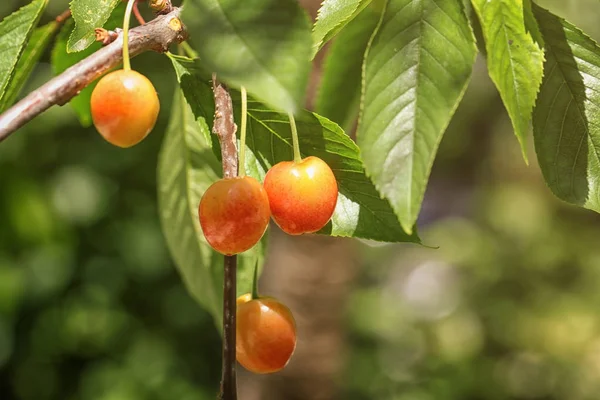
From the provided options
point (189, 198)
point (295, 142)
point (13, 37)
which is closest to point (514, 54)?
point (295, 142)

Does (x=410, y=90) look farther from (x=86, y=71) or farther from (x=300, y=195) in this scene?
(x=86, y=71)

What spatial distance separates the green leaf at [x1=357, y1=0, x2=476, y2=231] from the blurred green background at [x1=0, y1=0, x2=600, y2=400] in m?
0.66

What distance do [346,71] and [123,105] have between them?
1.13 ft

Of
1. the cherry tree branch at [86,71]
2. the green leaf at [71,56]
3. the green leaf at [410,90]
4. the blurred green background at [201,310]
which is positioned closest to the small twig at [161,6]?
the cherry tree branch at [86,71]

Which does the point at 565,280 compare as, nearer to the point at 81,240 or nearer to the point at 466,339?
the point at 466,339

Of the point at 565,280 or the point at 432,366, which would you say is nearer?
the point at 432,366

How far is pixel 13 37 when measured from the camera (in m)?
0.84

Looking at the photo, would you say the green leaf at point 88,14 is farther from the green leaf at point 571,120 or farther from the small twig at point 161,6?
the green leaf at point 571,120

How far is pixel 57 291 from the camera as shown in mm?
3354

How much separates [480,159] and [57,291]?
617 cm

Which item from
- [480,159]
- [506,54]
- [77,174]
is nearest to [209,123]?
[506,54]

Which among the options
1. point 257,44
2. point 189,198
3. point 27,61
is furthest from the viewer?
point 189,198

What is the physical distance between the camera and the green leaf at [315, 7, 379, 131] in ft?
2.88

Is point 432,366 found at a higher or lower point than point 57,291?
lower
